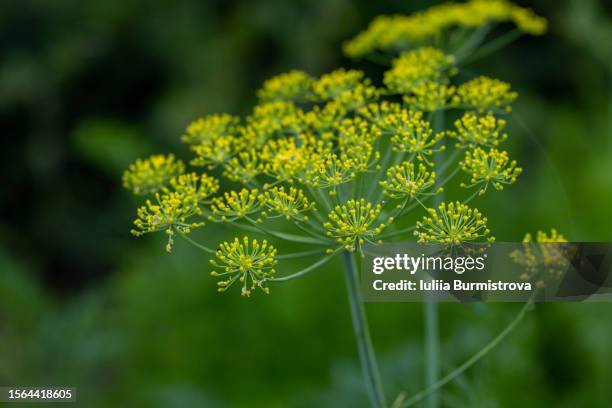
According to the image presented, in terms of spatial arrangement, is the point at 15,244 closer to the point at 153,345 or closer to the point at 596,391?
the point at 153,345

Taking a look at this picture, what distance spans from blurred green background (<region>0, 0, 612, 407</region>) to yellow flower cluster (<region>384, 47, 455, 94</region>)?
1.99 ft

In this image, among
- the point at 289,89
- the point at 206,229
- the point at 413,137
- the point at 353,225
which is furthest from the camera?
the point at 206,229

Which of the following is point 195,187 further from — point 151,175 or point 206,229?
point 206,229

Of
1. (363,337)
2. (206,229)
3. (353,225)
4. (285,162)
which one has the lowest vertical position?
(363,337)

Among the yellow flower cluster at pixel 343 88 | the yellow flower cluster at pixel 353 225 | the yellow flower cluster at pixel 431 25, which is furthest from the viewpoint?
the yellow flower cluster at pixel 431 25

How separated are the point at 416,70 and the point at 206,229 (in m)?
3.53

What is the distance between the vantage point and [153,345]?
4309 millimetres

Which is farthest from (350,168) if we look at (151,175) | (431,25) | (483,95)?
(431,25)

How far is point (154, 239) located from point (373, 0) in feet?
8.48

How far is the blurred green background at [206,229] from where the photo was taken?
3580mm

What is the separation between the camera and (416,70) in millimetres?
1854

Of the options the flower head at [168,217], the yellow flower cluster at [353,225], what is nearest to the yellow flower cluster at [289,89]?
the flower head at [168,217]

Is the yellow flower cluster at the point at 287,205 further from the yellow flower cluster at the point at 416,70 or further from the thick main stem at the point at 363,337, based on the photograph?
the yellow flower cluster at the point at 416,70

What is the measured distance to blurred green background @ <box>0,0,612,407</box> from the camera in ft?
11.7
